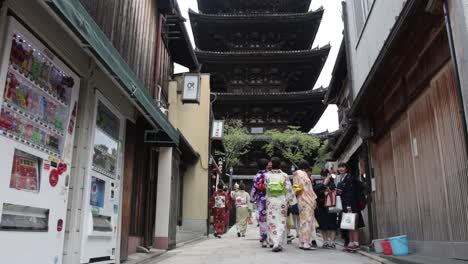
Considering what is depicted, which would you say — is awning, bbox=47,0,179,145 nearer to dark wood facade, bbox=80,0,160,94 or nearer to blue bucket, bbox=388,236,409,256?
dark wood facade, bbox=80,0,160,94

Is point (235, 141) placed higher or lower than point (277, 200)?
higher

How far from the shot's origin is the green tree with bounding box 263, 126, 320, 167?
100 ft

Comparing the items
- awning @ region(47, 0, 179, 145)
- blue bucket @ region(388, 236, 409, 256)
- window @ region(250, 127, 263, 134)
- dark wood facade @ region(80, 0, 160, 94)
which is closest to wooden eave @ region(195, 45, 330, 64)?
window @ region(250, 127, 263, 134)

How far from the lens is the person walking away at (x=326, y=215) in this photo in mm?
9766

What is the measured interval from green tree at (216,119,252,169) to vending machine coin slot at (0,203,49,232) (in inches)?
1004

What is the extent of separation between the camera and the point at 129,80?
5711mm

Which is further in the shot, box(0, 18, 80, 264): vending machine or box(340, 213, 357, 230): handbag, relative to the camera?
box(340, 213, 357, 230): handbag

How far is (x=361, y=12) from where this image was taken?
11.2 m

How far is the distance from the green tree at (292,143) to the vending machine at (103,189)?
2429 centimetres

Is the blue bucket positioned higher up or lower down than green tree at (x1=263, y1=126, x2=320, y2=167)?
lower down

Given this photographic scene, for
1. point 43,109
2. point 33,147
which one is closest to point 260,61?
point 43,109

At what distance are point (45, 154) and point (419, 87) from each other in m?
5.53

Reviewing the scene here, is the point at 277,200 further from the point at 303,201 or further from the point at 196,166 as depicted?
the point at 196,166

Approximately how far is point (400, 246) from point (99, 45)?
5800mm
